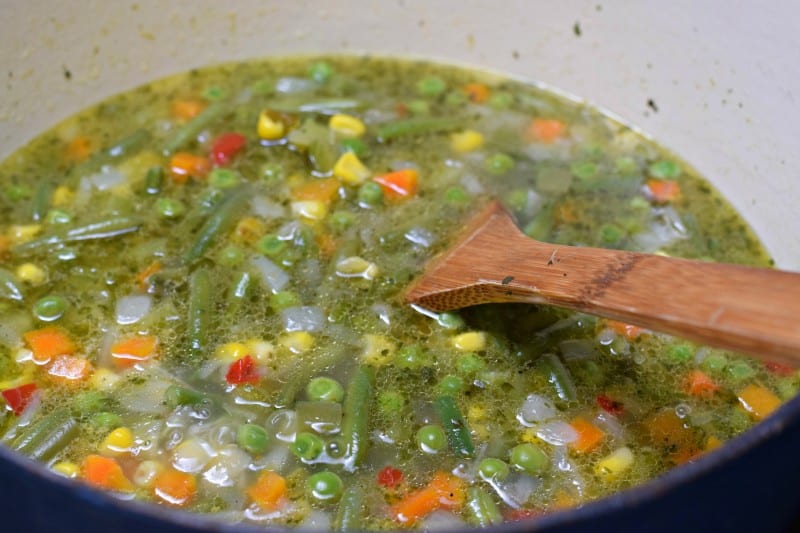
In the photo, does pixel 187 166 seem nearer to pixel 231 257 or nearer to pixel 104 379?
pixel 231 257

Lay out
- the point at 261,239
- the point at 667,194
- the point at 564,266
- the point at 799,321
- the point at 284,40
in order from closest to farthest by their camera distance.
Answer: the point at 799,321 < the point at 564,266 < the point at 261,239 < the point at 667,194 < the point at 284,40

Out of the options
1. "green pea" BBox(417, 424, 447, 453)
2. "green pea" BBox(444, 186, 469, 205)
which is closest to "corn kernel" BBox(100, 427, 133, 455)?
"green pea" BBox(417, 424, 447, 453)

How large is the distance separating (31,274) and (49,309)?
22cm

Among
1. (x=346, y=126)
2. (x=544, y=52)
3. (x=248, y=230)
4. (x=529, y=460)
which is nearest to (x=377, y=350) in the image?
(x=529, y=460)

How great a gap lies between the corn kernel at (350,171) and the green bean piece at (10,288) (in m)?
1.25

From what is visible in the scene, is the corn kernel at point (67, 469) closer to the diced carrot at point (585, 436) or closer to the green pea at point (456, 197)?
the diced carrot at point (585, 436)

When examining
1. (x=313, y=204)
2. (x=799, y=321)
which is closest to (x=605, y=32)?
(x=313, y=204)

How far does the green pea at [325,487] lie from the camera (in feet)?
8.46

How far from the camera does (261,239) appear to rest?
3.39m

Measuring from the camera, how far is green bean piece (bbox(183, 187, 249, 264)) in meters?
3.32

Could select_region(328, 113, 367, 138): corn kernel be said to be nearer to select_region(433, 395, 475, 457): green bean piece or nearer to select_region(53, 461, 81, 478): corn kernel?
select_region(433, 395, 475, 457): green bean piece

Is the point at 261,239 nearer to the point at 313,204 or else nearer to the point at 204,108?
the point at 313,204

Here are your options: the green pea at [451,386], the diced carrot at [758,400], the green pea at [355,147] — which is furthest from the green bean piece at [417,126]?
the diced carrot at [758,400]

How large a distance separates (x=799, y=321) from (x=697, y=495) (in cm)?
54
